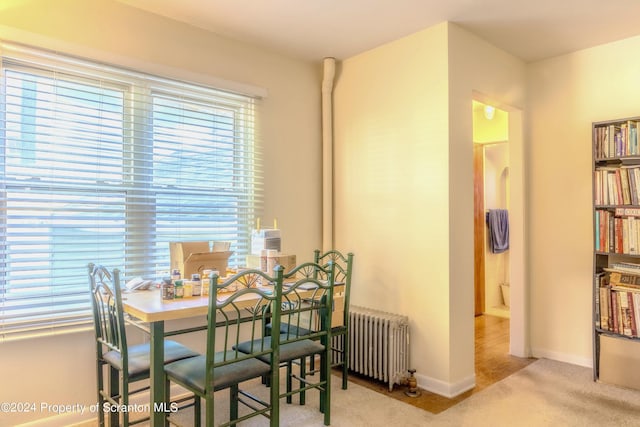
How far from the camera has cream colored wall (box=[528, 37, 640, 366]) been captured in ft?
10.7

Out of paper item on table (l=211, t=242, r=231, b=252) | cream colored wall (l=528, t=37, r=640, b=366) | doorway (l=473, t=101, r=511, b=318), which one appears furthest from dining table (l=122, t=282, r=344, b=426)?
doorway (l=473, t=101, r=511, b=318)

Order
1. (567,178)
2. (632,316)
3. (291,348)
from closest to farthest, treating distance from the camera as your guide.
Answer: (291,348), (632,316), (567,178)

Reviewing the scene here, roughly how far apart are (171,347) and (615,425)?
260 cm

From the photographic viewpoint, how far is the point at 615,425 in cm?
246

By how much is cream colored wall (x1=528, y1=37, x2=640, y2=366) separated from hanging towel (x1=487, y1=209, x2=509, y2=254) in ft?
5.02

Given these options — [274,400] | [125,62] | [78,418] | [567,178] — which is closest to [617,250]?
[567,178]

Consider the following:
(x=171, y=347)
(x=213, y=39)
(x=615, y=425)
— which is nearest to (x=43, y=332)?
(x=171, y=347)

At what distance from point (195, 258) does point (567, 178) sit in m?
3.02

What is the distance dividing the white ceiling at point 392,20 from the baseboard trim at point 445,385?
2.47m

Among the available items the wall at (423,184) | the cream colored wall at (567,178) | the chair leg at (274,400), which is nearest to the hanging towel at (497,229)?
the cream colored wall at (567,178)

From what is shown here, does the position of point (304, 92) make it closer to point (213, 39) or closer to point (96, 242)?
point (213, 39)

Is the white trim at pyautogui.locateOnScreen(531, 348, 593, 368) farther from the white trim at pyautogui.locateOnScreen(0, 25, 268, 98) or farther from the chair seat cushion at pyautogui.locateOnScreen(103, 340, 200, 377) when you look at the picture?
the white trim at pyautogui.locateOnScreen(0, 25, 268, 98)

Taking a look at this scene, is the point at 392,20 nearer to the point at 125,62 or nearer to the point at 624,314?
the point at 125,62

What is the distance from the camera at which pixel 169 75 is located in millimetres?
2793
